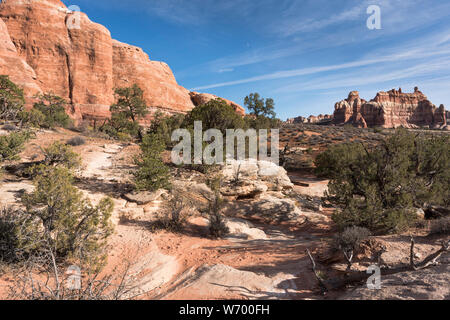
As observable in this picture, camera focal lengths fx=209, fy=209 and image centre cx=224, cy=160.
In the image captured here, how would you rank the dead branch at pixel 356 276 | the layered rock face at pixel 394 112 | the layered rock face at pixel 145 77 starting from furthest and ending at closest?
the layered rock face at pixel 394 112, the layered rock face at pixel 145 77, the dead branch at pixel 356 276

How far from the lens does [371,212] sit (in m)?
7.62

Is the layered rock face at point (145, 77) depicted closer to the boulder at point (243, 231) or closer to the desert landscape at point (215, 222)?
the desert landscape at point (215, 222)

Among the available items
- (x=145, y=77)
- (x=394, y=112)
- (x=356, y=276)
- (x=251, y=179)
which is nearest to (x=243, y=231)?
(x=251, y=179)

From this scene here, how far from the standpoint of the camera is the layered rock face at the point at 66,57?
35812mm

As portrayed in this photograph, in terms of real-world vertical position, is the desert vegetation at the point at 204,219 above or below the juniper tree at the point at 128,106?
below

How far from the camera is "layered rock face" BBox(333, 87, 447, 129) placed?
8900cm

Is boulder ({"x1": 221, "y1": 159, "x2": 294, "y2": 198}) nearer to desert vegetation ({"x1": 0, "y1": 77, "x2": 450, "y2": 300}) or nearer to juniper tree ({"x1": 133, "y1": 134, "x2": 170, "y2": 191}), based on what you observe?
desert vegetation ({"x1": 0, "y1": 77, "x2": 450, "y2": 300})

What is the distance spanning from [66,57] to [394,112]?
118 meters

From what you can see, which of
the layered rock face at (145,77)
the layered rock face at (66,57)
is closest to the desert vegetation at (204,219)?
the layered rock face at (66,57)

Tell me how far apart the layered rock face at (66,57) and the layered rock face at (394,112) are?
298 feet

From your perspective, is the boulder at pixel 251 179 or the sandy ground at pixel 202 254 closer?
the sandy ground at pixel 202 254

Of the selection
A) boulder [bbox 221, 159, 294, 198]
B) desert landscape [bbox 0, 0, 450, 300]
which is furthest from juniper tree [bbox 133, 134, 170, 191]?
boulder [bbox 221, 159, 294, 198]

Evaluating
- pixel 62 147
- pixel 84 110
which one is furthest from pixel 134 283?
pixel 84 110

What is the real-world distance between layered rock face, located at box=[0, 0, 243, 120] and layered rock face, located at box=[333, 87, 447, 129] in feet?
298
